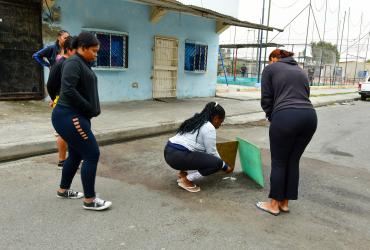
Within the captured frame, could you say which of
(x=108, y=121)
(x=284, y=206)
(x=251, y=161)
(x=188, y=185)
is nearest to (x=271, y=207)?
(x=284, y=206)

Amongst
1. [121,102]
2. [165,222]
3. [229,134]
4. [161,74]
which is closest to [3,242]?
[165,222]

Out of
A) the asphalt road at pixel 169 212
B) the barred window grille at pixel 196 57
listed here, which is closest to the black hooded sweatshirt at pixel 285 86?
the asphalt road at pixel 169 212

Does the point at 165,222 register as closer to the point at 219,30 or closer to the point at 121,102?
the point at 121,102

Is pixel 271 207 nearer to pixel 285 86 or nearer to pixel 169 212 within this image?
pixel 169 212

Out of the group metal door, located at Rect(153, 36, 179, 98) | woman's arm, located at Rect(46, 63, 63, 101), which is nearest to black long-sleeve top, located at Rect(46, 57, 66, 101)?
woman's arm, located at Rect(46, 63, 63, 101)

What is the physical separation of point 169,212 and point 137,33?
338 inches

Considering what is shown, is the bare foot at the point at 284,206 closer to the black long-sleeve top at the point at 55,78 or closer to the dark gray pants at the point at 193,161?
the dark gray pants at the point at 193,161

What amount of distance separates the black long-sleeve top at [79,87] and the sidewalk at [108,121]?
8.45 ft

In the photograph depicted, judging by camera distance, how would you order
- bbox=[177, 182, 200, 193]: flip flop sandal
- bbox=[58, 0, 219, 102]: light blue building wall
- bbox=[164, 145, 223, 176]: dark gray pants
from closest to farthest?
bbox=[164, 145, 223, 176]: dark gray pants → bbox=[177, 182, 200, 193]: flip flop sandal → bbox=[58, 0, 219, 102]: light blue building wall

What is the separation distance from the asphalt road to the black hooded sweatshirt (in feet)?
3.81

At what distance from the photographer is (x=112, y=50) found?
1070 centimetres

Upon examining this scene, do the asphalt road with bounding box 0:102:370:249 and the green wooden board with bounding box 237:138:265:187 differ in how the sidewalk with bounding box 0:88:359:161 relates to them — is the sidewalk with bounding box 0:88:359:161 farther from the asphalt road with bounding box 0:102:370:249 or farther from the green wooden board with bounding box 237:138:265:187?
the green wooden board with bounding box 237:138:265:187

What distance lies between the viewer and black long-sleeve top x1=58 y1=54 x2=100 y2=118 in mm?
3247

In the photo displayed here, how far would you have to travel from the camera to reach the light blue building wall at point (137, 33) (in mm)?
9820
